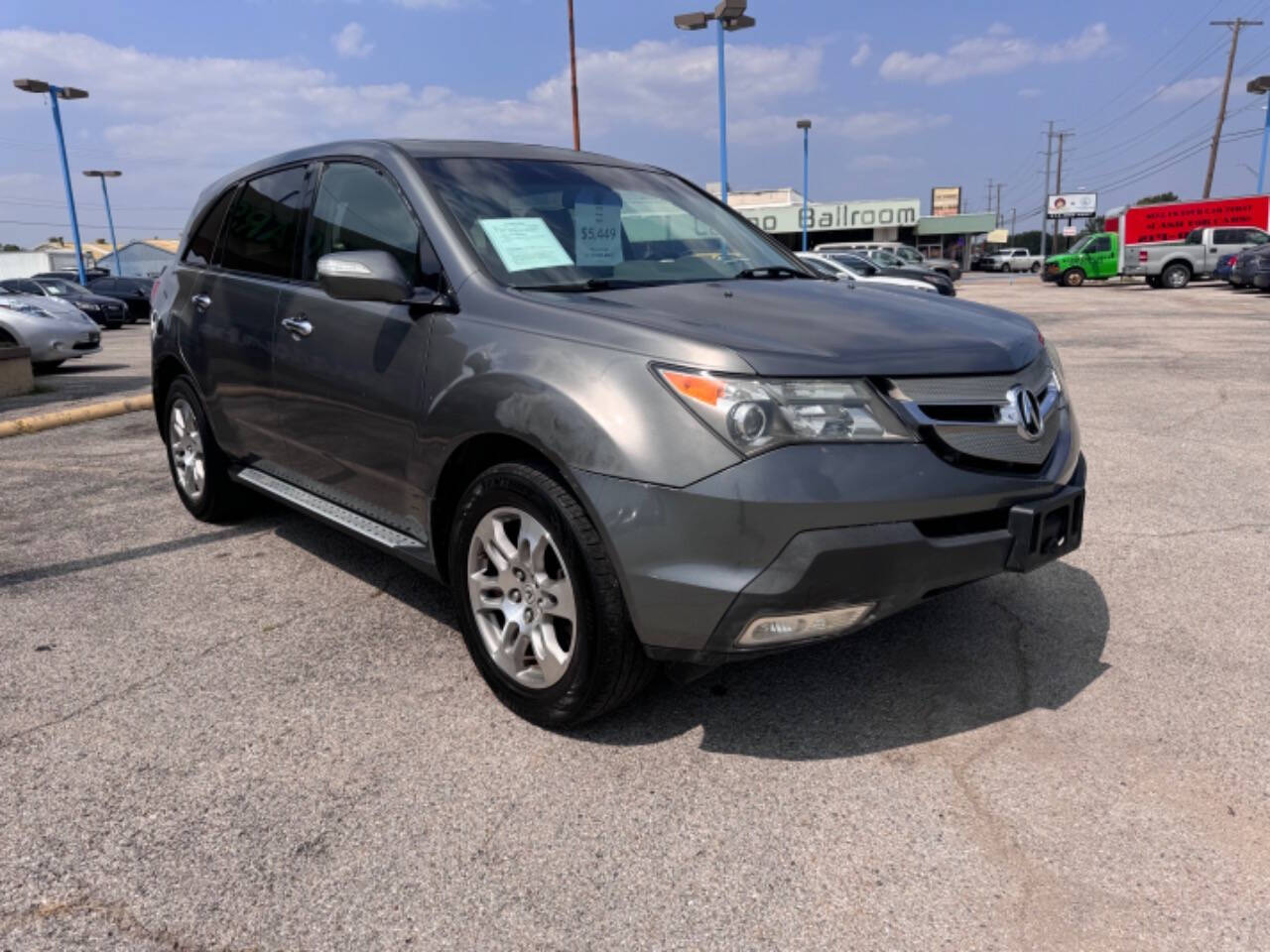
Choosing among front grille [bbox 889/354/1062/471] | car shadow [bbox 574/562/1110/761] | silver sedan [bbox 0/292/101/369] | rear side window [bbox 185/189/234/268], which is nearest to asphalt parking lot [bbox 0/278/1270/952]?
car shadow [bbox 574/562/1110/761]

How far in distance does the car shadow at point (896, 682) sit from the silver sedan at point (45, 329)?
11567 mm

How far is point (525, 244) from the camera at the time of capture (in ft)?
10.6

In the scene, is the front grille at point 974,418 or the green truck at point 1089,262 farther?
the green truck at point 1089,262

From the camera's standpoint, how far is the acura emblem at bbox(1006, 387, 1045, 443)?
2693 millimetres

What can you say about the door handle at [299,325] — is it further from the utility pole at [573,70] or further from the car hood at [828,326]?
the utility pole at [573,70]

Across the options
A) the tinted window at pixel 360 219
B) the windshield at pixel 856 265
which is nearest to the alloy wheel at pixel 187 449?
the tinted window at pixel 360 219

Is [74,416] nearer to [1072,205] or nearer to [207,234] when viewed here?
[207,234]

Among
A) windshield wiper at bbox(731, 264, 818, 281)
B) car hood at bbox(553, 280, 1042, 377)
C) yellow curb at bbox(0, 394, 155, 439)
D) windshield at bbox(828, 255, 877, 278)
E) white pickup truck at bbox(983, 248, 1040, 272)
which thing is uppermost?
windshield wiper at bbox(731, 264, 818, 281)

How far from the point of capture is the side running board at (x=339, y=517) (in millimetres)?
3316

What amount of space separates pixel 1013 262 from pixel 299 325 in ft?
219

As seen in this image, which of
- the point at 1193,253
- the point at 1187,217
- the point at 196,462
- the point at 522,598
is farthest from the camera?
the point at 1187,217

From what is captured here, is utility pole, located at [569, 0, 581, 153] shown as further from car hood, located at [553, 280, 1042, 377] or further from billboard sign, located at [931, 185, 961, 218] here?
billboard sign, located at [931, 185, 961, 218]

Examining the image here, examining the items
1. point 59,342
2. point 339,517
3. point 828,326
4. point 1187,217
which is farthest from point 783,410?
point 1187,217

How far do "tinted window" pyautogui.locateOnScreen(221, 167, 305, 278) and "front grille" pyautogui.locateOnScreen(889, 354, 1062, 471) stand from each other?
264 cm
